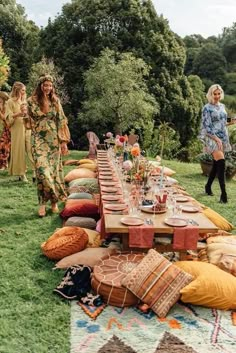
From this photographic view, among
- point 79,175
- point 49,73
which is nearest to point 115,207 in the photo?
point 79,175

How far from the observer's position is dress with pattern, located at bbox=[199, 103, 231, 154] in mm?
7973

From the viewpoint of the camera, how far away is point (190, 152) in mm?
22297

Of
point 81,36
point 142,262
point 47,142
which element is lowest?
point 142,262

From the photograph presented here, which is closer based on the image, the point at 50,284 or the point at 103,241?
the point at 50,284

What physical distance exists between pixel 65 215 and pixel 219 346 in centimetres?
331

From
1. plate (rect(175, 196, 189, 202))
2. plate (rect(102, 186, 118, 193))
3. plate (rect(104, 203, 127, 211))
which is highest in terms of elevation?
plate (rect(102, 186, 118, 193))

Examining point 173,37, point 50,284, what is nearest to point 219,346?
point 50,284

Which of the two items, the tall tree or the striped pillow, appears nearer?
the striped pillow

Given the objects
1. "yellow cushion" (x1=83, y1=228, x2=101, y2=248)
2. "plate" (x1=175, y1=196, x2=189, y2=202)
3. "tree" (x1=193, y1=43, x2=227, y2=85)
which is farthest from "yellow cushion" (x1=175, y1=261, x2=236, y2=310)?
"tree" (x1=193, y1=43, x2=227, y2=85)

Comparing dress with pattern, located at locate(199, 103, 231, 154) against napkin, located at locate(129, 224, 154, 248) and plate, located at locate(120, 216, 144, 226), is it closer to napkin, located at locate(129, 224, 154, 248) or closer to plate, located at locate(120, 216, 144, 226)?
plate, located at locate(120, 216, 144, 226)

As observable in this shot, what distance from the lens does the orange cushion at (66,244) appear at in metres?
4.83

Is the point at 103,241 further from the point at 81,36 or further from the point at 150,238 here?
the point at 81,36

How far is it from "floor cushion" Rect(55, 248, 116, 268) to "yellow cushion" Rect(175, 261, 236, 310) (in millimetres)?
1005

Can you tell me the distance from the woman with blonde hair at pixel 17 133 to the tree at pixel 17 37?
17.4m
